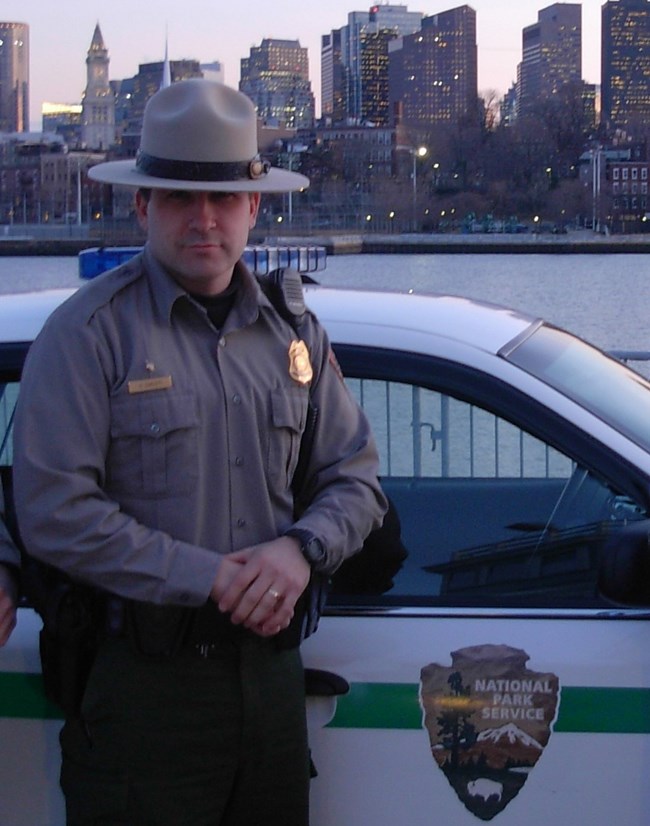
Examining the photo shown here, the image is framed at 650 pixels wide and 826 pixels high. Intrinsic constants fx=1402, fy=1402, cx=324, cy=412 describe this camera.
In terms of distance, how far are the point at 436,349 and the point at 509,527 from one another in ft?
1.27

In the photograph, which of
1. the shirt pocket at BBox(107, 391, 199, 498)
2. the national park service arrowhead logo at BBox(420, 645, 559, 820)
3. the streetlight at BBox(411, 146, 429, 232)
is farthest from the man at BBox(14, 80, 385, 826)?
the streetlight at BBox(411, 146, 429, 232)

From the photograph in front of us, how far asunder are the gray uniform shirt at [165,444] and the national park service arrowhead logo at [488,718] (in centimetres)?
33

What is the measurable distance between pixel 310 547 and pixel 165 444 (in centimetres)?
28

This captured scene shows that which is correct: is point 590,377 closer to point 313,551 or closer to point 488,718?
point 488,718

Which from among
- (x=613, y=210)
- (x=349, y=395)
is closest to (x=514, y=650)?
(x=349, y=395)

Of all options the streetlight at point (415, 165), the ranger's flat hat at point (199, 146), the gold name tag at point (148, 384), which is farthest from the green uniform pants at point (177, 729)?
the streetlight at point (415, 165)

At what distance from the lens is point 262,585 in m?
2.12

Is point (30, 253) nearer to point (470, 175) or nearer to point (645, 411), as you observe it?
point (645, 411)

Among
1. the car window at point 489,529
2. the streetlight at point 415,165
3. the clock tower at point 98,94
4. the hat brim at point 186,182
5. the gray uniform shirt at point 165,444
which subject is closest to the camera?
the gray uniform shirt at point 165,444

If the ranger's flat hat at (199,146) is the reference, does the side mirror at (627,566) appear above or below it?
below

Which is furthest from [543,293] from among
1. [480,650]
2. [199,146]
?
[199,146]

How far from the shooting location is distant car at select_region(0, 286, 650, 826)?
2.45 meters

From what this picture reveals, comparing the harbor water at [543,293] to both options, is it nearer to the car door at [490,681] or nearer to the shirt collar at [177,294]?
the car door at [490,681]

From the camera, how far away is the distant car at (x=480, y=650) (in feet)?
8.02
